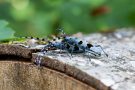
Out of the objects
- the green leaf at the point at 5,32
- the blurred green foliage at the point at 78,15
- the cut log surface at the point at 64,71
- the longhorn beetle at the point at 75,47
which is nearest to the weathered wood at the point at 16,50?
the cut log surface at the point at 64,71

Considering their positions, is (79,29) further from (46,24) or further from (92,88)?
(92,88)

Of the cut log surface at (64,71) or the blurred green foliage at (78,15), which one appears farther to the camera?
the blurred green foliage at (78,15)

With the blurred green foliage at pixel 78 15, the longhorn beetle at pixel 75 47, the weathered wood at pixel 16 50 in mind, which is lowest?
the weathered wood at pixel 16 50

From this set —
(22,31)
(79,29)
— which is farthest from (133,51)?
(22,31)

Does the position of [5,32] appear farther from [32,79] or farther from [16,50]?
[32,79]

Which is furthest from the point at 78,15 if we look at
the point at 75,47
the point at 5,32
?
the point at 75,47

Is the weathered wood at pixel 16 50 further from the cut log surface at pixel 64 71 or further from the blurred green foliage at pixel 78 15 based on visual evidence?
the blurred green foliage at pixel 78 15
